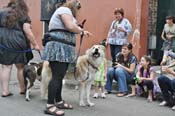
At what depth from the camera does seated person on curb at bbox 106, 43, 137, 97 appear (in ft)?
30.9

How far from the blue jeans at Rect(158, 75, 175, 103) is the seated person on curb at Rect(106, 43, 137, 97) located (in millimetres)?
968

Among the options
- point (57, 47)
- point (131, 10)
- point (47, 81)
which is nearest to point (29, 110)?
point (47, 81)

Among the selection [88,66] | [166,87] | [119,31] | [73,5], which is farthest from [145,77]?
[73,5]

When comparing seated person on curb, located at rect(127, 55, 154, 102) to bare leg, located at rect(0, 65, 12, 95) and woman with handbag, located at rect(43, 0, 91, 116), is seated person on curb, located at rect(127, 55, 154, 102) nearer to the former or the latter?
woman with handbag, located at rect(43, 0, 91, 116)

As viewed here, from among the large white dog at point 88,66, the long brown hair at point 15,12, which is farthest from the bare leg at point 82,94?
the long brown hair at point 15,12

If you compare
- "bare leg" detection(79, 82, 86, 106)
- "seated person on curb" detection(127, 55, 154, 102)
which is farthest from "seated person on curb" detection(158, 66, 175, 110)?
"bare leg" detection(79, 82, 86, 106)

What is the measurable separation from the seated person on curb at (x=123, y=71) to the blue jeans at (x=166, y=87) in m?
0.97

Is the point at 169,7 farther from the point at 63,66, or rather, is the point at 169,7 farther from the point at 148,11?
the point at 63,66

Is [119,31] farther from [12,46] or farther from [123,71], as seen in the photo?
[12,46]

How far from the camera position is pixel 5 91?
8766mm

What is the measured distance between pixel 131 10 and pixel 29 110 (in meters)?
6.03

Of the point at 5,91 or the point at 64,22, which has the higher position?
the point at 64,22

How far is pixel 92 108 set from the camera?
8.17 metres

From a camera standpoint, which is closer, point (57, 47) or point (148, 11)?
point (57, 47)
